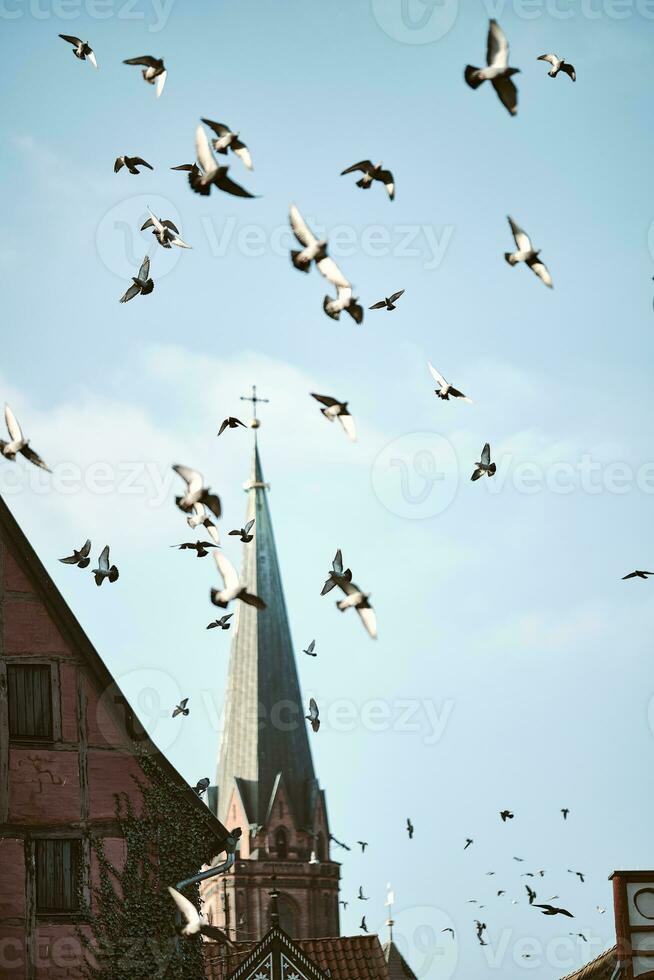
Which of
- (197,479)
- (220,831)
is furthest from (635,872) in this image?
(197,479)

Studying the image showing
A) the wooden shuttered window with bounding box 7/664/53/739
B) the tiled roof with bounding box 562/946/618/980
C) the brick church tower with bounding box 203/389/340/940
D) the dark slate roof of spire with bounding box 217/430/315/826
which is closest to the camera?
the wooden shuttered window with bounding box 7/664/53/739

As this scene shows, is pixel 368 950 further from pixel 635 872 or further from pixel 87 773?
pixel 87 773

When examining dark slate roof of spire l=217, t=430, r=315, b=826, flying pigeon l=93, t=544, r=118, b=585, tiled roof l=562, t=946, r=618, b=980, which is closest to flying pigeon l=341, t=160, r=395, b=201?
flying pigeon l=93, t=544, r=118, b=585

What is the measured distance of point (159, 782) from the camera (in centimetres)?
2320

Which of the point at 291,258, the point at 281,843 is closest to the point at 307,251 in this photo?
the point at 291,258

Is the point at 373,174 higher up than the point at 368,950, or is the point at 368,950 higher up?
the point at 373,174

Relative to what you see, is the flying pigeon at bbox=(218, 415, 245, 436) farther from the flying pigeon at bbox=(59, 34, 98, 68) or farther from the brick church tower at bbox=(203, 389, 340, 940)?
the brick church tower at bbox=(203, 389, 340, 940)

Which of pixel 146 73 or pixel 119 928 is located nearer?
pixel 146 73

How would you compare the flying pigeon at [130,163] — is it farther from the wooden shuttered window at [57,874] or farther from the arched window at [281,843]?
the arched window at [281,843]

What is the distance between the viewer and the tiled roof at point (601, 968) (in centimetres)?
2959

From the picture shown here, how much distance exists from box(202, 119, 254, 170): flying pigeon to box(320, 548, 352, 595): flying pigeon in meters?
5.34

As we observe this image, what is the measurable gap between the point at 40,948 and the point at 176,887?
7.09 ft

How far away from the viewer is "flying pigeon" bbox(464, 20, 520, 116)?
13.9 meters

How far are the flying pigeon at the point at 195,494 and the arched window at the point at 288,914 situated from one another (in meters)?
64.4
